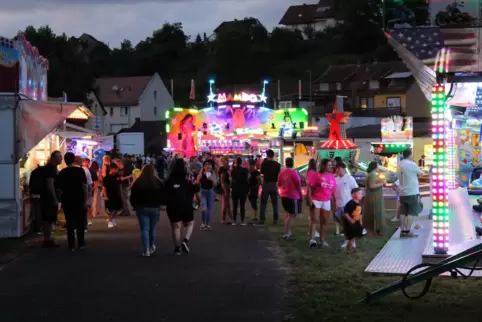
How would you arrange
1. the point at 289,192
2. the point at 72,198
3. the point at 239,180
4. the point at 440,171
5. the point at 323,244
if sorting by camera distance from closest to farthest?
1. the point at 440,171
2. the point at 72,198
3. the point at 323,244
4. the point at 289,192
5. the point at 239,180

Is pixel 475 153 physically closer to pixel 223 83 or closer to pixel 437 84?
pixel 437 84

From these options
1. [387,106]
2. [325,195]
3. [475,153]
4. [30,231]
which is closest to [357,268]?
[325,195]

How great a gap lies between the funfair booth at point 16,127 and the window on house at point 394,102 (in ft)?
182

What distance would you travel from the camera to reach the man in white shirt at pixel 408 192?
46.0 ft

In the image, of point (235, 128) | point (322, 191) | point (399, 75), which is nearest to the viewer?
point (322, 191)

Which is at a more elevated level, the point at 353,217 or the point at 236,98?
the point at 236,98

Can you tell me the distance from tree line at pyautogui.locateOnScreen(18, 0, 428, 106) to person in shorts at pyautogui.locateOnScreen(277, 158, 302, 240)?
74554 mm

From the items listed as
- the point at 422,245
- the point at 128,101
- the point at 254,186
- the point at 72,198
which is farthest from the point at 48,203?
the point at 128,101

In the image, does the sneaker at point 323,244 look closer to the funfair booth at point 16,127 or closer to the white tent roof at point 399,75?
the funfair booth at point 16,127

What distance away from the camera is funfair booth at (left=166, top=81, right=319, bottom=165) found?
40.3 metres

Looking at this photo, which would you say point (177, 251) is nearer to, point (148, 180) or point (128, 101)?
point (148, 180)

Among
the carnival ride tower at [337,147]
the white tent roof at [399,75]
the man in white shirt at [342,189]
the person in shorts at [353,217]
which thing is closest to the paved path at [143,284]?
the person in shorts at [353,217]

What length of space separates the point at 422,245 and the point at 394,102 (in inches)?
2222

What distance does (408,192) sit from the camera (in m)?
14.1
